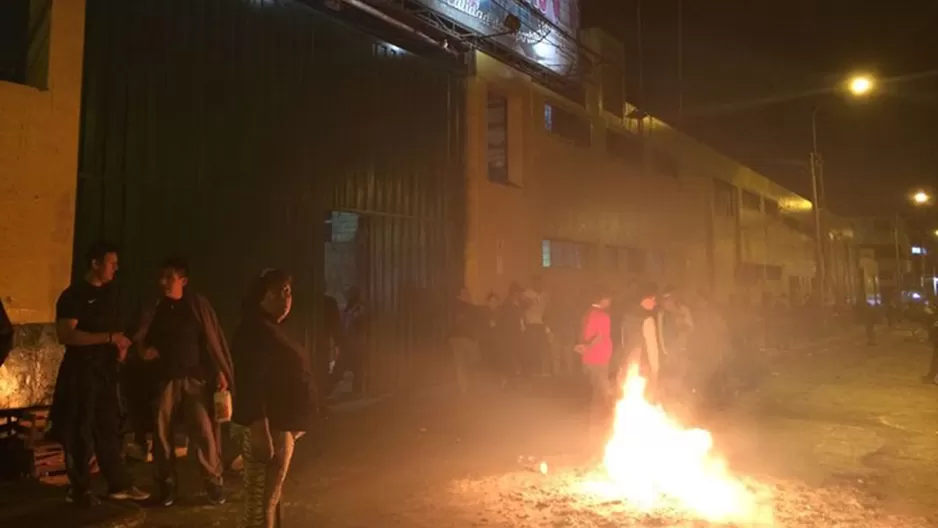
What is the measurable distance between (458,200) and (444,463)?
6.75 metres

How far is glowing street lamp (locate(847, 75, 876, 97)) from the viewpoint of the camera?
16.9 meters

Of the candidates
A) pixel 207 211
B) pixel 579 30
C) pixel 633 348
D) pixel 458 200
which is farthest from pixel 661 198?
pixel 207 211

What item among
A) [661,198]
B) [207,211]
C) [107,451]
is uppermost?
[661,198]

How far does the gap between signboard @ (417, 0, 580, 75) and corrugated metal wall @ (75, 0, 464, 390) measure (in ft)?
3.46

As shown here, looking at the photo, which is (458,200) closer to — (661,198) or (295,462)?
(295,462)

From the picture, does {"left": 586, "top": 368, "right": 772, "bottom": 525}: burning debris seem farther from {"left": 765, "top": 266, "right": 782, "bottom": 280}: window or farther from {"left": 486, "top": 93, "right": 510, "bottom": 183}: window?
{"left": 765, "top": 266, "right": 782, "bottom": 280}: window

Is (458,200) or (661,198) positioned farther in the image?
(661,198)

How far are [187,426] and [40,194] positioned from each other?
3.30 metres

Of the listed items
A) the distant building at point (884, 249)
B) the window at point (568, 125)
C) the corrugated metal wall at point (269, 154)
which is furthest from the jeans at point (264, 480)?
the distant building at point (884, 249)

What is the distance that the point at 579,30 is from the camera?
57.7ft

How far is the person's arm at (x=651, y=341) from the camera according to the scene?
8156mm

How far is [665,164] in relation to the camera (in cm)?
2331

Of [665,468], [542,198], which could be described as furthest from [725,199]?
[665,468]

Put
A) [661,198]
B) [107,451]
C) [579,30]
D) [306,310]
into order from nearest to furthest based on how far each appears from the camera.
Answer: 1. [107,451]
2. [306,310]
3. [579,30]
4. [661,198]
